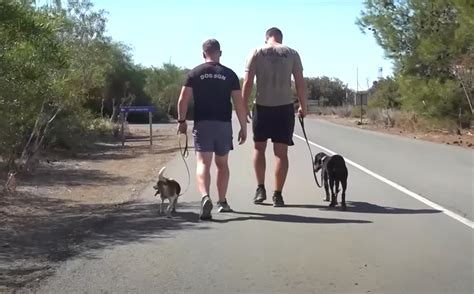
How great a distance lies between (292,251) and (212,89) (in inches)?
101

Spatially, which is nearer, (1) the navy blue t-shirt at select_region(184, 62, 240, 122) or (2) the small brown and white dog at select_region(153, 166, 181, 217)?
(1) the navy blue t-shirt at select_region(184, 62, 240, 122)

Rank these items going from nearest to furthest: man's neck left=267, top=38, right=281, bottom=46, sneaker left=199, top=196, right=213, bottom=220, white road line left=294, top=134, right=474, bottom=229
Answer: sneaker left=199, top=196, right=213, bottom=220 → white road line left=294, top=134, right=474, bottom=229 → man's neck left=267, top=38, right=281, bottom=46

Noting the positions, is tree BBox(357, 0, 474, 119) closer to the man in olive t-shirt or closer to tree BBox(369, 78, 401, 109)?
tree BBox(369, 78, 401, 109)

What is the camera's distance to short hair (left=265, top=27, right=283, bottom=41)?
33.3ft

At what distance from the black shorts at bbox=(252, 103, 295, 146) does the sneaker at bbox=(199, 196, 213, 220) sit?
63.8 inches

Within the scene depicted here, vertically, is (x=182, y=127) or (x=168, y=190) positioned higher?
(x=182, y=127)

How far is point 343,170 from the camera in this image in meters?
10.0

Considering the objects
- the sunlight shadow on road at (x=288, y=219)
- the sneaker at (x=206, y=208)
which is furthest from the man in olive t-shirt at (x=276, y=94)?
the sneaker at (x=206, y=208)

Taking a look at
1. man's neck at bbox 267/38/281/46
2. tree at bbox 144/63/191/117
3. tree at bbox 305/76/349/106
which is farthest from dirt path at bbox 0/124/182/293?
tree at bbox 305/76/349/106

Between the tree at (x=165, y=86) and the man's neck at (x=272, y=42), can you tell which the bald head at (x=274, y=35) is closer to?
the man's neck at (x=272, y=42)

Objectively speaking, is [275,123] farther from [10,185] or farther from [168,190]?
[10,185]

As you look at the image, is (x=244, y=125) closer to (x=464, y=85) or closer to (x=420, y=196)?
(x=420, y=196)

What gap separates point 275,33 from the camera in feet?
33.3

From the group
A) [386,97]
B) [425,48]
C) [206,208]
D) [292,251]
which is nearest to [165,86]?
[386,97]
